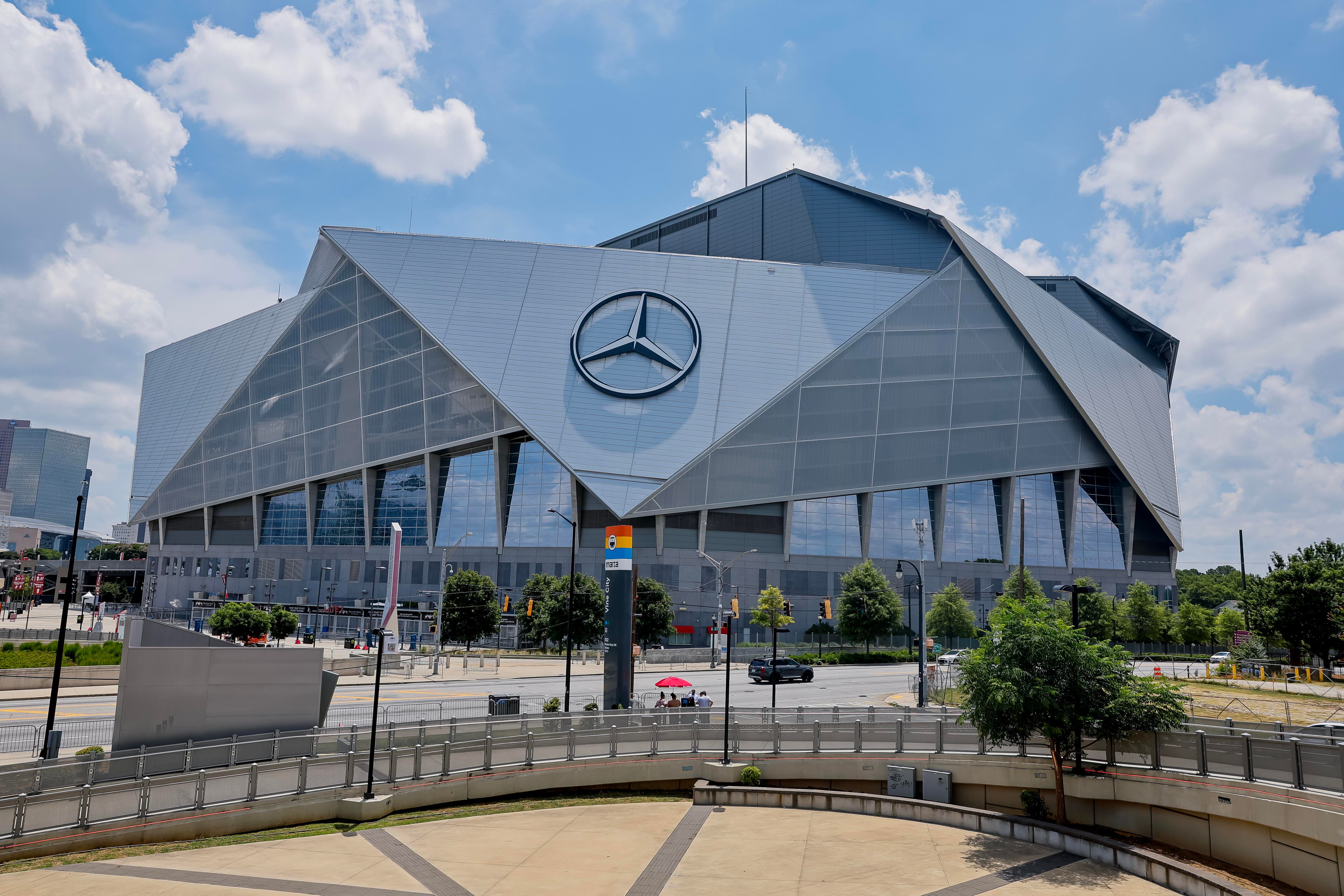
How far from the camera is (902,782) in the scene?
79.4ft


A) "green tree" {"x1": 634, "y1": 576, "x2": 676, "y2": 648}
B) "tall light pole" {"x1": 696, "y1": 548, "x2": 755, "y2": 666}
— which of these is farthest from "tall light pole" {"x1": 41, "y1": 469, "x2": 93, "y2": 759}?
"tall light pole" {"x1": 696, "y1": 548, "x2": 755, "y2": 666}

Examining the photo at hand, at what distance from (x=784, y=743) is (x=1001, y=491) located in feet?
219

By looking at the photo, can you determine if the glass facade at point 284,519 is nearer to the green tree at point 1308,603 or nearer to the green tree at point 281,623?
the green tree at point 281,623

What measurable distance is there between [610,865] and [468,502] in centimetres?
7309

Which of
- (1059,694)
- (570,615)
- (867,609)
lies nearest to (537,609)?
(867,609)

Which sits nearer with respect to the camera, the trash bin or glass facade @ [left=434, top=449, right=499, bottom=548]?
the trash bin

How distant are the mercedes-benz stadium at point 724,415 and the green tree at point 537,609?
677cm

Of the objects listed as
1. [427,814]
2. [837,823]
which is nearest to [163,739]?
[427,814]

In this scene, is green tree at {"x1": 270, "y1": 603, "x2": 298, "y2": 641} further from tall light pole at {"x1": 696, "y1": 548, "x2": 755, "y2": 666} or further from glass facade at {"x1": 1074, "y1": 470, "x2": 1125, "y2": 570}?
glass facade at {"x1": 1074, "y1": 470, "x2": 1125, "y2": 570}

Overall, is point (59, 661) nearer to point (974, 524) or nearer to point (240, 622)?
point (240, 622)

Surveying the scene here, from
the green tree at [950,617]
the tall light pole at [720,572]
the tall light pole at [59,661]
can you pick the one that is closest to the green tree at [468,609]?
the tall light pole at [720,572]

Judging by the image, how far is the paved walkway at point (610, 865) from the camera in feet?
54.2

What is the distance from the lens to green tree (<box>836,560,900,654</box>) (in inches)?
2820

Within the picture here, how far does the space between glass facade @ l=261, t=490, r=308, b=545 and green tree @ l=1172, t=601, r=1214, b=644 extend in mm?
88718
